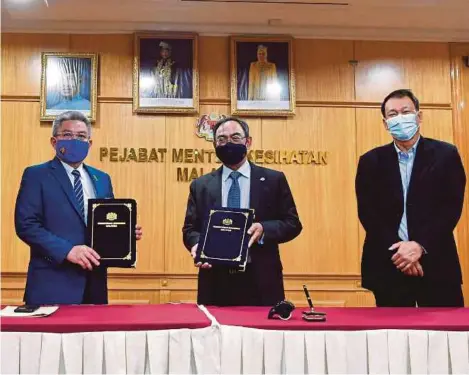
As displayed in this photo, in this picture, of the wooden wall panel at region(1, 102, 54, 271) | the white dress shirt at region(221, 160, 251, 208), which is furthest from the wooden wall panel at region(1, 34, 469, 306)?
the white dress shirt at region(221, 160, 251, 208)

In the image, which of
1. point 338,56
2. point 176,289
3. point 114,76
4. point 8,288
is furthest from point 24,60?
point 338,56

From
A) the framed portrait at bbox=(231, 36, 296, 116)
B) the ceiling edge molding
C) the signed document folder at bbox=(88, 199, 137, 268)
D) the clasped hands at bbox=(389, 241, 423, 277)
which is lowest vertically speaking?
the clasped hands at bbox=(389, 241, 423, 277)

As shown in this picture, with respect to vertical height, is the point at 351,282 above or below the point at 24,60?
below

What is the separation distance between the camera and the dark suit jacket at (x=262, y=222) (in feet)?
9.42

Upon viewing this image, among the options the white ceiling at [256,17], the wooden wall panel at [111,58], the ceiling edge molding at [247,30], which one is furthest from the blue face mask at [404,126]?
the wooden wall panel at [111,58]

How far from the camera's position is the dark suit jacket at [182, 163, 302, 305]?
287 centimetres

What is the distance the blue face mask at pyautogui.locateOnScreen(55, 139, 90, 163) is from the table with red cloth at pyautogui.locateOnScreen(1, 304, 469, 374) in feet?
3.67

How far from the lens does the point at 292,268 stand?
521cm

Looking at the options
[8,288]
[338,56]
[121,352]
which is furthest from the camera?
[338,56]

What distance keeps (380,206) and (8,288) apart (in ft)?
12.4

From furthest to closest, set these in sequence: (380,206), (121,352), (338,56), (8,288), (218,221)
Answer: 1. (338,56)
2. (8,288)
3. (380,206)
4. (218,221)
5. (121,352)

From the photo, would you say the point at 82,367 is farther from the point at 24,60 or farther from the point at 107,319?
the point at 24,60

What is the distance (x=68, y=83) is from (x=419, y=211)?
3.76 m

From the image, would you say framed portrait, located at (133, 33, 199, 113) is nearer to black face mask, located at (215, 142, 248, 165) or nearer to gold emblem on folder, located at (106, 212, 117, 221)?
black face mask, located at (215, 142, 248, 165)
